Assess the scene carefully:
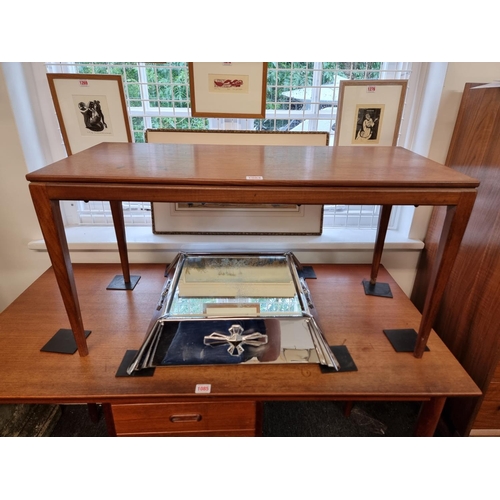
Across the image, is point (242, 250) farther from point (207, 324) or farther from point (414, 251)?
point (414, 251)

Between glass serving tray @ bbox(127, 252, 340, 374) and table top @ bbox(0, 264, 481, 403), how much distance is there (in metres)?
0.04

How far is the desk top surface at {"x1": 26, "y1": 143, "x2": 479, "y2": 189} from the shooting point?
27.0 inches

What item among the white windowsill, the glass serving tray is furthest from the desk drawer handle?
the white windowsill

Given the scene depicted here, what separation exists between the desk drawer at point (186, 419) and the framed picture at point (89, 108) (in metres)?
0.97

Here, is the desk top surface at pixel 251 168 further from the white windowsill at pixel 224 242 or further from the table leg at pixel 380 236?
the white windowsill at pixel 224 242

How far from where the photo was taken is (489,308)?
3.38 feet

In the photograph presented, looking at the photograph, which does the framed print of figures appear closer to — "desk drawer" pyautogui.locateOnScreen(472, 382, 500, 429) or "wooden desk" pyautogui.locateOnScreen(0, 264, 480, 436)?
"wooden desk" pyautogui.locateOnScreen(0, 264, 480, 436)

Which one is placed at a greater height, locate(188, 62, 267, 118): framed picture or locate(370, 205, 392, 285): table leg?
locate(188, 62, 267, 118): framed picture

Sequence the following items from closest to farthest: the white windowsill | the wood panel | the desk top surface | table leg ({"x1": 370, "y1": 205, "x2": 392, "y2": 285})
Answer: the desk top surface
the wood panel
table leg ({"x1": 370, "y1": 205, "x2": 392, "y2": 285})
the white windowsill

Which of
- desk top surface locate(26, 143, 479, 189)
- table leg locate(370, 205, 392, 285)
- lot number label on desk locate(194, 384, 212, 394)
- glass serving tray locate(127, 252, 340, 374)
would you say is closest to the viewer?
desk top surface locate(26, 143, 479, 189)

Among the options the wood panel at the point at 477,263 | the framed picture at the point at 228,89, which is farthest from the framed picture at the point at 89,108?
the wood panel at the point at 477,263

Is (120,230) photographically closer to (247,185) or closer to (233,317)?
(233,317)

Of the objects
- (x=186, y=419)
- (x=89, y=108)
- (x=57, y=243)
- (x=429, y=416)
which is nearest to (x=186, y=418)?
(x=186, y=419)

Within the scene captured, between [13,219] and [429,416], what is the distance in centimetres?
159
